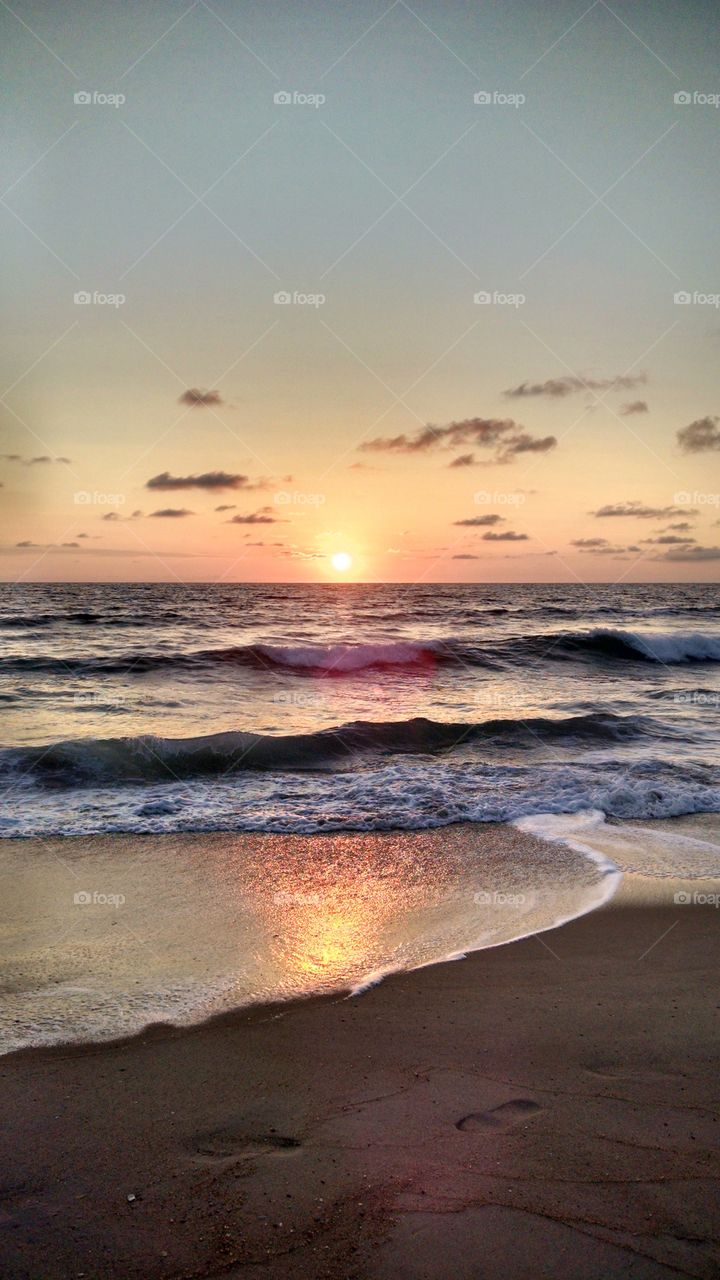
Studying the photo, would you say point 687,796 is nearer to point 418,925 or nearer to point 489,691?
point 418,925

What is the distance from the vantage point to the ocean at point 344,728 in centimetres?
905

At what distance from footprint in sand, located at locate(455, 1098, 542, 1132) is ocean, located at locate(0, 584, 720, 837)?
468cm

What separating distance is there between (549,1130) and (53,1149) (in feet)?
6.79

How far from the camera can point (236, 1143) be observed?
10.8 ft

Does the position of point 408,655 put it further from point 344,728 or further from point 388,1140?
point 388,1140

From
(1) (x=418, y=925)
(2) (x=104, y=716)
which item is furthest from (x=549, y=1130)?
(2) (x=104, y=716)

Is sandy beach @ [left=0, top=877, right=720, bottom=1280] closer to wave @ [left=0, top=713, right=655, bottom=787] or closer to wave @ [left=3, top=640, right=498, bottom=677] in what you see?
wave @ [left=0, top=713, right=655, bottom=787]

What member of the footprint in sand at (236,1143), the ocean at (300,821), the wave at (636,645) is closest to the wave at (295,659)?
the ocean at (300,821)

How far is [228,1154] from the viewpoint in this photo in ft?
10.5

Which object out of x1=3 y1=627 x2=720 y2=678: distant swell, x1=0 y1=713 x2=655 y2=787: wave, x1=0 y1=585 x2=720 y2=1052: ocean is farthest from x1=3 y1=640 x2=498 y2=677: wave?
x1=0 y1=713 x2=655 y2=787: wave

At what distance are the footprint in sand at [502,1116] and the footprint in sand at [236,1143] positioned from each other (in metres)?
0.74

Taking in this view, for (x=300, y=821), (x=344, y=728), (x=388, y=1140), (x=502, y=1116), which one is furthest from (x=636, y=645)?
(x=388, y=1140)

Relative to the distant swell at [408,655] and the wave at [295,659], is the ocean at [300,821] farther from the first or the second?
the distant swell at [408,655]

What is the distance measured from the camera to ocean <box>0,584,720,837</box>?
9.05 m
